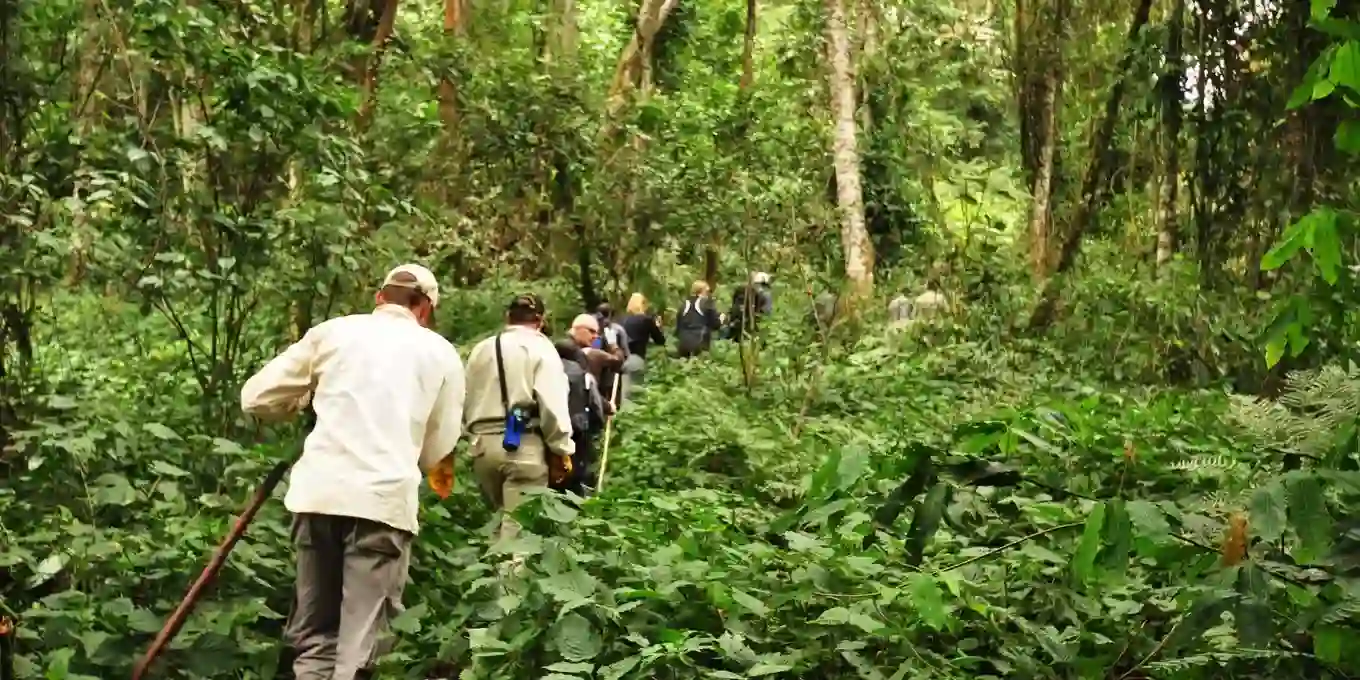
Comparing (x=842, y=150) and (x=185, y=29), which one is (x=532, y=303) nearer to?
(x=185, y=29)

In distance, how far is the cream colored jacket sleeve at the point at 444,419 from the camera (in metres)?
4.98

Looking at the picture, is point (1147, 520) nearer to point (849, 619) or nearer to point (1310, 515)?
point (1310, 515)

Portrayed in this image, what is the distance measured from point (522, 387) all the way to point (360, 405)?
1913mm

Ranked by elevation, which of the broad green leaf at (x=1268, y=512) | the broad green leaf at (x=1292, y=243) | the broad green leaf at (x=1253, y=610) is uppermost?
the broad green leaf at (x=1292, y=243)

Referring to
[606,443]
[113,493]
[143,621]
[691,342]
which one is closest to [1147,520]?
[143,621]

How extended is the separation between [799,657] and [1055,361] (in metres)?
10.9

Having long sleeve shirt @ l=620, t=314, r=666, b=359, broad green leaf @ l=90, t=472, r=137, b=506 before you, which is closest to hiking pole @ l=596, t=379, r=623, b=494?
long sleeve shirt @ l=620, t=314, r=666, b=359

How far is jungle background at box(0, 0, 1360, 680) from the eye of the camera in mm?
4023

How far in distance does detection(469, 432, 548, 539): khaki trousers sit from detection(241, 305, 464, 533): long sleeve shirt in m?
1.58

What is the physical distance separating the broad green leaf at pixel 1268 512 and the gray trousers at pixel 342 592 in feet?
9.89

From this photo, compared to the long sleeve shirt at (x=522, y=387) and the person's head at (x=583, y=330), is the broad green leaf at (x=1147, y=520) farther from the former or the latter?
the person's head at (x=583, y=330)

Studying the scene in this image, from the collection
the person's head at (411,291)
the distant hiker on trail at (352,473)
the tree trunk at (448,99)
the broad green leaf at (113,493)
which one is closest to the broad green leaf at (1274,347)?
the distant hiker on trail at (352,473)

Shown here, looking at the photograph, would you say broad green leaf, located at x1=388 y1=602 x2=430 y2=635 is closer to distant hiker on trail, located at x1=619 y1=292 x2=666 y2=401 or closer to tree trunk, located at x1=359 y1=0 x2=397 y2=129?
tree trunk, located at x1=359 y1=0 x2=397 y2=129

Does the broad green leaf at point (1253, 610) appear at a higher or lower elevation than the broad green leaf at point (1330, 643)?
higher
